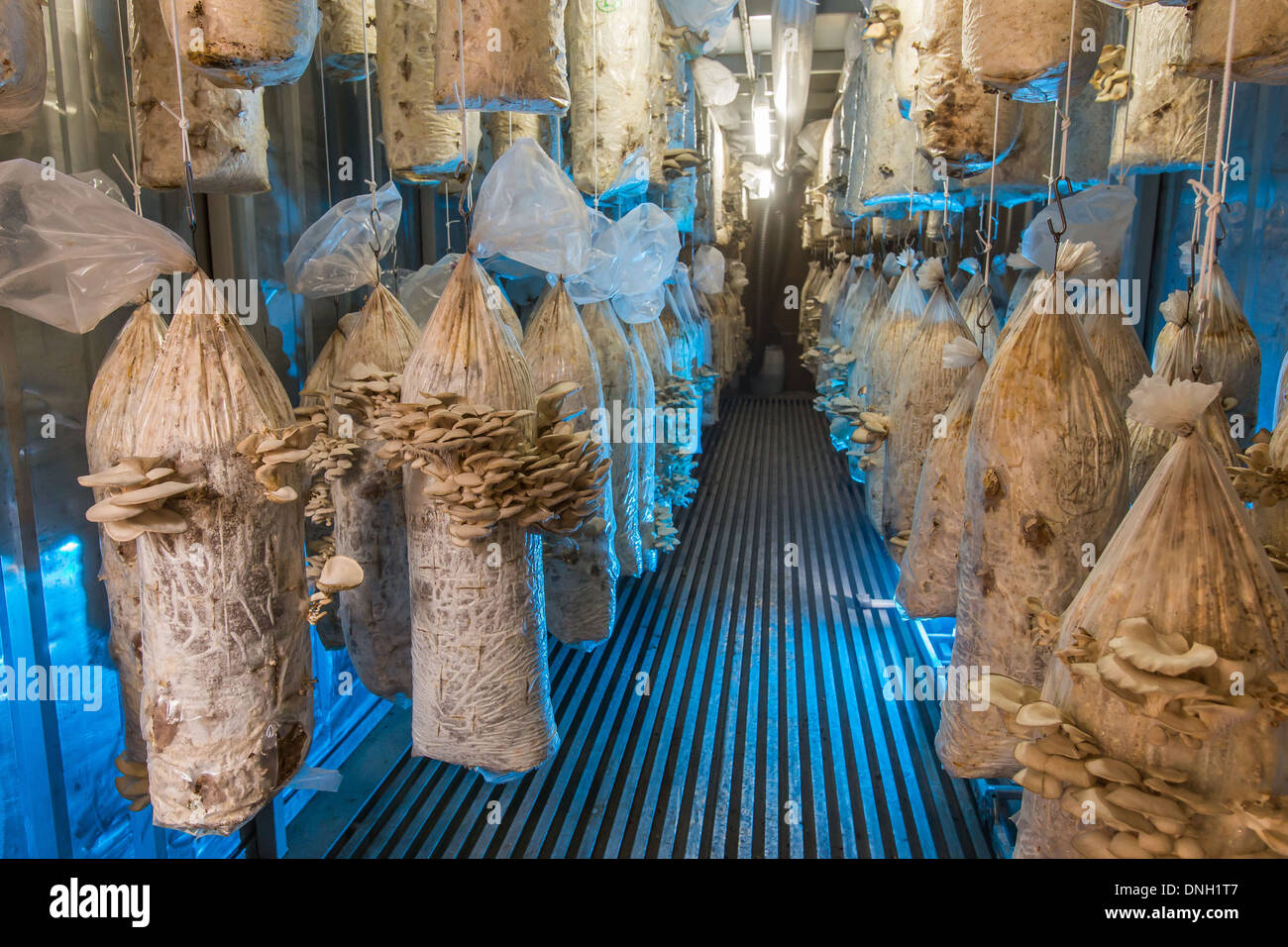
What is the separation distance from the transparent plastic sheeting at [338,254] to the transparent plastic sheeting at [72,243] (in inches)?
37.7

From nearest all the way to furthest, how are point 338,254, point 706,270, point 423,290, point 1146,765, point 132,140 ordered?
point 1146,765, point 132,140, point 338,254, point 423,290, point 706,270

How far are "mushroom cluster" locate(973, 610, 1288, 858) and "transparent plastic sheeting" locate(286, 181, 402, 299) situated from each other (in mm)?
Result: 2262

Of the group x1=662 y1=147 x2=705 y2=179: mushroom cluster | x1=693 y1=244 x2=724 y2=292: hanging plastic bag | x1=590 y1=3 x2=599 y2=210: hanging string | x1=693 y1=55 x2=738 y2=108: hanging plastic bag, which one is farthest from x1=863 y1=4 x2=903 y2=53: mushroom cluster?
Result: x1=693 y1=244 x2=724 y2=292: hanging plastic bag

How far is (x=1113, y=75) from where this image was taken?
8.66 ft

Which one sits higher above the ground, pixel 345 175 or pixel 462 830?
pixel 345 175

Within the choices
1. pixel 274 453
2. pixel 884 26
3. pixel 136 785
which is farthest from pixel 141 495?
pixel 884 26

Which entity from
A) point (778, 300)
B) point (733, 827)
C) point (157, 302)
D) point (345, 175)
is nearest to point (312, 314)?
point (345, 175)

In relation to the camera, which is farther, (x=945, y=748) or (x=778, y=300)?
(x=778, y=300)

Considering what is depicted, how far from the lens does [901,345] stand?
473 cm

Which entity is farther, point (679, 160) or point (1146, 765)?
point (679, 160)

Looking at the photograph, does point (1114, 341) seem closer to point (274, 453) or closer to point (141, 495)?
point (274, 453)

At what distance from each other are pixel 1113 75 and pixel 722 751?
9.46 feet

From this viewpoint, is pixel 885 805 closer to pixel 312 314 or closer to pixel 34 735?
pixel 34 735
